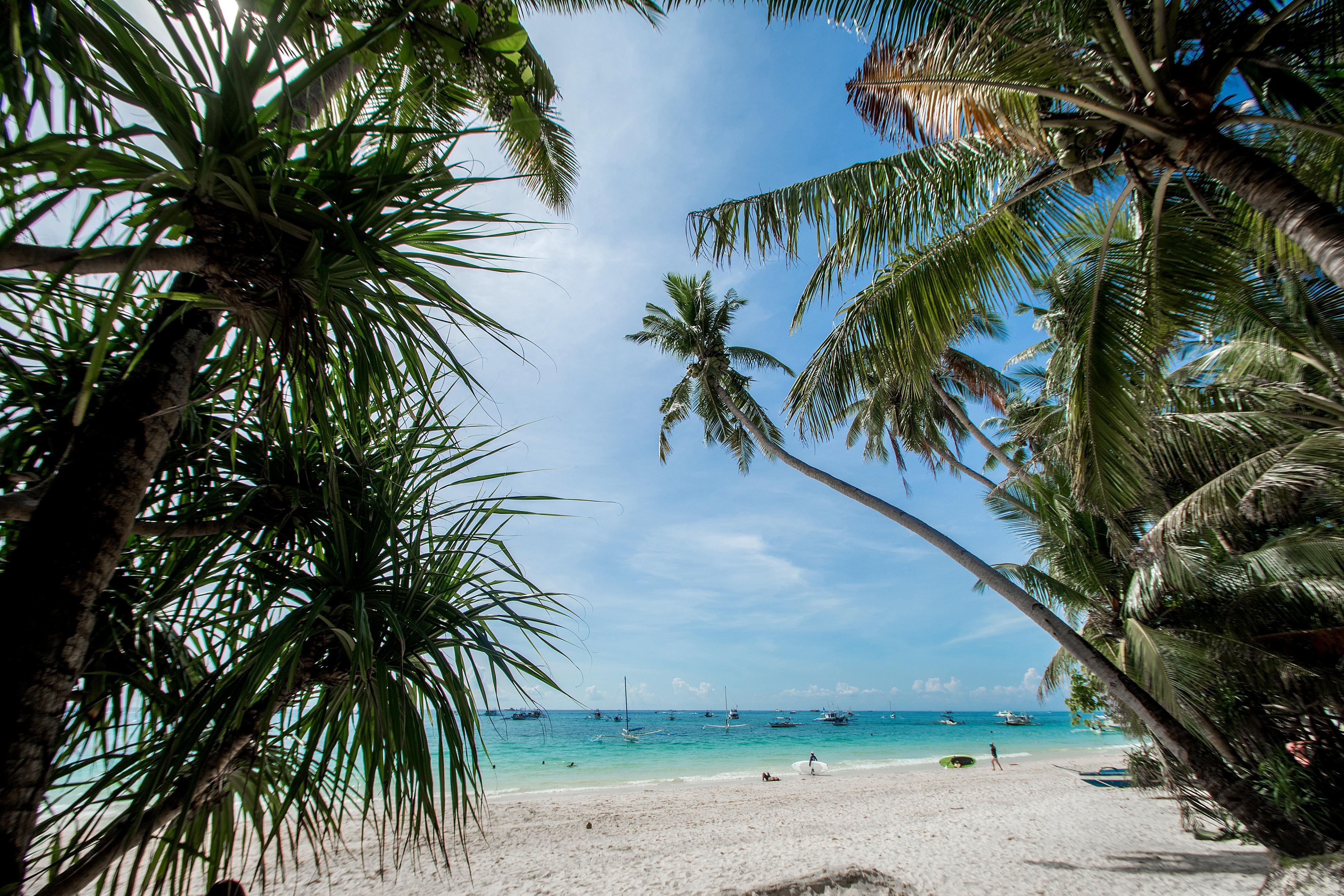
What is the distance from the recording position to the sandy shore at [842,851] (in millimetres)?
6129

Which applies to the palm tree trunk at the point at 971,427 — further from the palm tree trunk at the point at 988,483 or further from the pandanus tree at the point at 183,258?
the pandanus tree at the point at 183,258

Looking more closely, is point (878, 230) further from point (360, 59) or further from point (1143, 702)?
point (1143, 702)

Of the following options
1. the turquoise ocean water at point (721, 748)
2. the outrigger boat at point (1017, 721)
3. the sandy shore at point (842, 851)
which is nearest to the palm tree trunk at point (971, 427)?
the sandy shore at point (842, 851)

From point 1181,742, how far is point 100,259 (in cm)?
745

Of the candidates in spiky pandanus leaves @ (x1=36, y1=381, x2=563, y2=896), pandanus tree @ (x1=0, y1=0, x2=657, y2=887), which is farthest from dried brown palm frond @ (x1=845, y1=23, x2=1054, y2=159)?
spiky pandanus leaves @ (x1=36, y1=381, x2=563, y2=896)

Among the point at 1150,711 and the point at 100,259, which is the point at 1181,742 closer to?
the point at 1150,711

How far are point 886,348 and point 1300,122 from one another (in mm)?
2740

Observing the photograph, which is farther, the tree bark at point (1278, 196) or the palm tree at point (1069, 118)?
the palm tree at point (1069, 118)

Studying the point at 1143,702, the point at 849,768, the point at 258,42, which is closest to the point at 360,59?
the point at 258,42

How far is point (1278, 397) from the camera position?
607 cm

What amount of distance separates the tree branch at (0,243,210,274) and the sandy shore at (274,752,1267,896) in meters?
3.36

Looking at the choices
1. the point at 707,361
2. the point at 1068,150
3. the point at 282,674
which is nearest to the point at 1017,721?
the point at 707,361

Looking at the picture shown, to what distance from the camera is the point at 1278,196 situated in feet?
9.41

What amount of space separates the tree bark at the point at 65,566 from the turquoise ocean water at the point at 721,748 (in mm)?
932
